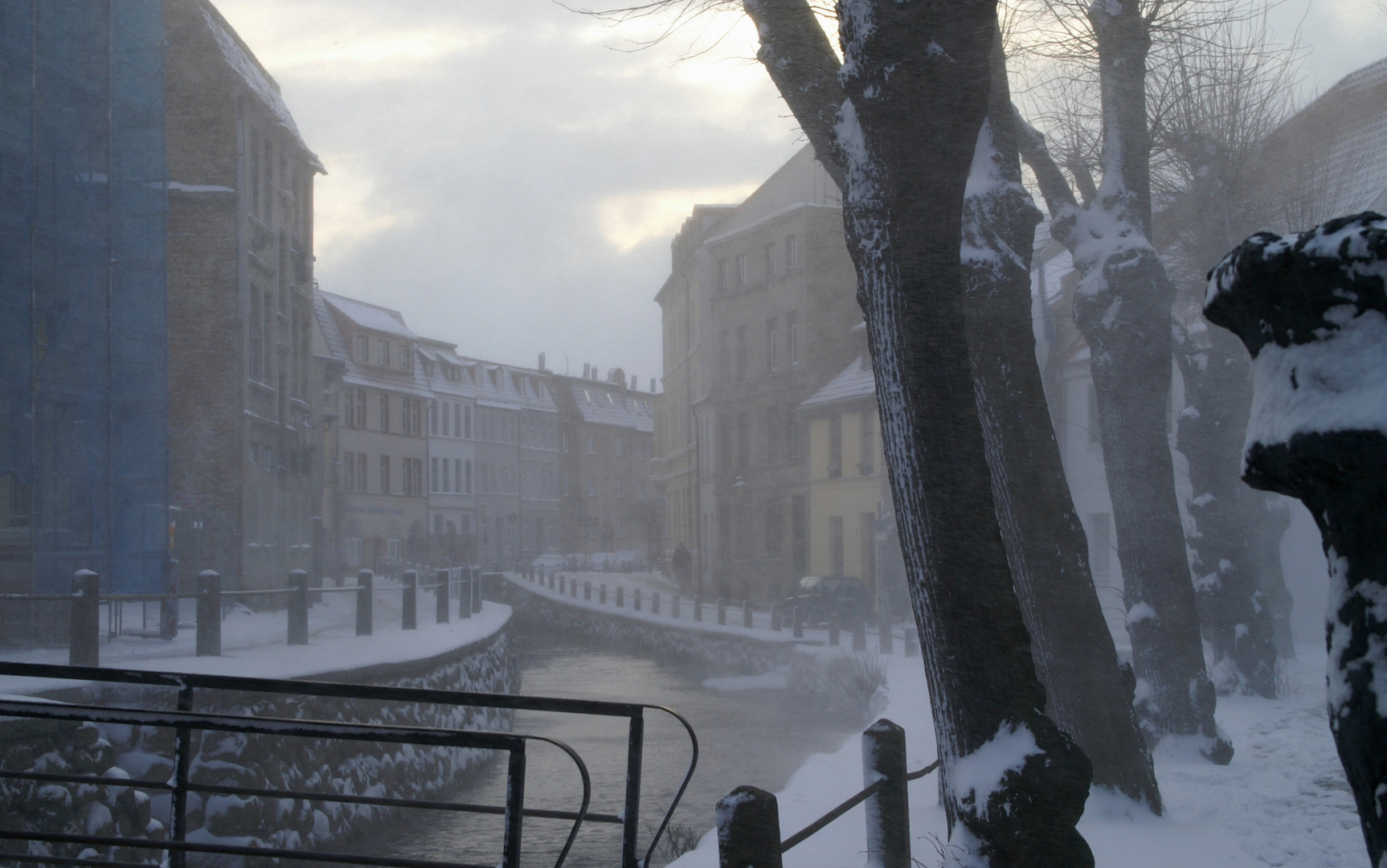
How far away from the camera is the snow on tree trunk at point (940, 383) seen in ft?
13.5

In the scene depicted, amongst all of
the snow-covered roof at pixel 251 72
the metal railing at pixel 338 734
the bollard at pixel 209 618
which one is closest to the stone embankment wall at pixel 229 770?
the bollard at pixel 209 618

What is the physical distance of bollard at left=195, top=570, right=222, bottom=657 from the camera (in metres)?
12.1

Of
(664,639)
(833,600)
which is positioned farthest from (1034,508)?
(664,639)

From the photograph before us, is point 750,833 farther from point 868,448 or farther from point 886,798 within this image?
point 868,448

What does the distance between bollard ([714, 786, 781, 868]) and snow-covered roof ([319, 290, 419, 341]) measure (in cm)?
5341

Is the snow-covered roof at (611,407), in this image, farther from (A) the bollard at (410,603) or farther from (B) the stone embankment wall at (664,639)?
(A) the bollard at (410,603)

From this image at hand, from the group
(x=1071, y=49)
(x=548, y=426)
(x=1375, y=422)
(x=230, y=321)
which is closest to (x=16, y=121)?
(x=230, y=321)

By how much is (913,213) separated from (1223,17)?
26.7ft

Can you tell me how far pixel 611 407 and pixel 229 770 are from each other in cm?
7300

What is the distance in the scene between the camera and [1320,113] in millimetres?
16609

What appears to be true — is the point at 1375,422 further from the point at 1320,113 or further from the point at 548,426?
the point at 548,426

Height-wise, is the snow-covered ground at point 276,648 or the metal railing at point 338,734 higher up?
the metal railing at point 338,734

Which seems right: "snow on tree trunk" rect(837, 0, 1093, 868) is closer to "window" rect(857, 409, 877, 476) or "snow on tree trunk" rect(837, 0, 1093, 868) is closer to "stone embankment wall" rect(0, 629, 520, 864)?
"stone embankment wall" rect(0, 629, 520, 864)

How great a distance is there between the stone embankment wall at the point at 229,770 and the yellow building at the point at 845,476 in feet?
59.5
